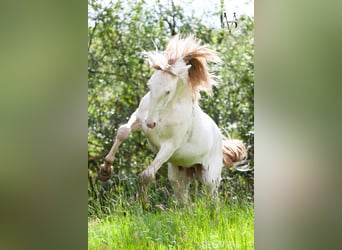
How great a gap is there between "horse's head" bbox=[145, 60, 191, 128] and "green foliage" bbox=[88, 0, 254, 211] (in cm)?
6

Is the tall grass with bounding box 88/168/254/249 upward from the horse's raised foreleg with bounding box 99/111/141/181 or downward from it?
downward

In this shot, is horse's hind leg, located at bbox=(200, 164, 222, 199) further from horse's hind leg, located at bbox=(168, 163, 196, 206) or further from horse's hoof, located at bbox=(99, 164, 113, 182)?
horse's hoof, located at bbox=(99, 164, 113, 182)

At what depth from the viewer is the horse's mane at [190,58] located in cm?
295

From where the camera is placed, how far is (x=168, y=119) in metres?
2.95

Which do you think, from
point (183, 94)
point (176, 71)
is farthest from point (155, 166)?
point (176, 71)

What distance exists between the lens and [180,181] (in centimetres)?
296

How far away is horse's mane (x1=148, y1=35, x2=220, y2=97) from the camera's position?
2.95 meters

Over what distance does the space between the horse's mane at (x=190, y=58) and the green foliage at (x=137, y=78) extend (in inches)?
1.4

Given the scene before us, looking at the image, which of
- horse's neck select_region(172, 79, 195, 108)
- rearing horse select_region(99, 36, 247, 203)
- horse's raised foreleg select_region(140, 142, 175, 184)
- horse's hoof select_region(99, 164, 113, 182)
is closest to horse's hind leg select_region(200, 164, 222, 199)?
rearing horse select_region(99, 36, 247, 203)

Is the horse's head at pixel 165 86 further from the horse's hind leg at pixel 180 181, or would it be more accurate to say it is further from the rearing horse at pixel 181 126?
the horse's hind leg at pixel 180 181

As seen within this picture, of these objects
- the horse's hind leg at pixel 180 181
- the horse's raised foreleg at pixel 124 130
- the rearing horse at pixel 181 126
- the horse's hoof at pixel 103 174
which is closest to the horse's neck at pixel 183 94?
the rearing horse at pixel 181 126

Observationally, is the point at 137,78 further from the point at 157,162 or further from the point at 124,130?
the point at 157,162
